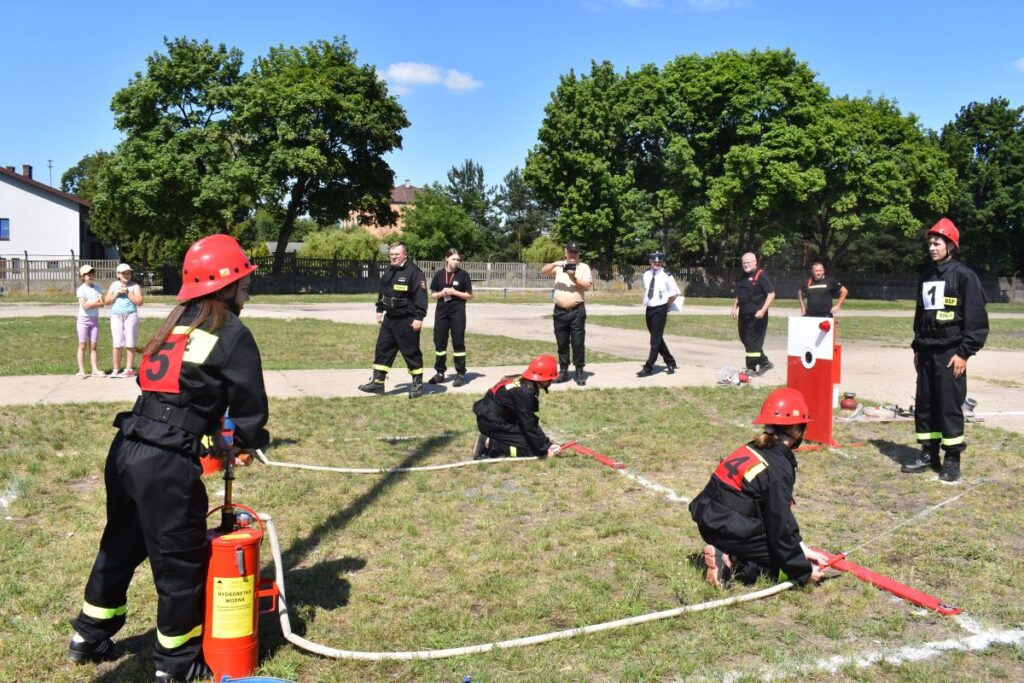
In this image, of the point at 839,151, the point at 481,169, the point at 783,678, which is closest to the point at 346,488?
the point at 783,678

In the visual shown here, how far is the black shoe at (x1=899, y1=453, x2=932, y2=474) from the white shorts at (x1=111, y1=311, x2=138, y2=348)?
9.95 meters

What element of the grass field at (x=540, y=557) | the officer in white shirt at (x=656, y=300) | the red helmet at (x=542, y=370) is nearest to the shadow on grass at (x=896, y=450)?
the grass field at (x=540, y=557)

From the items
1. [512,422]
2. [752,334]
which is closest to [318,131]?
[752,334]

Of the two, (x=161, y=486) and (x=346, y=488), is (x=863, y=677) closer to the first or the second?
(x=161, y=486)

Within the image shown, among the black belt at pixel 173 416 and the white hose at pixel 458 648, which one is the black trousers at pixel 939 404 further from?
the black belt at pixel 173 416

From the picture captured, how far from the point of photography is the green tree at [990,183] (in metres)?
55.4

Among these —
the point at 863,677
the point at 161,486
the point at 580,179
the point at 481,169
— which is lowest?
the point at 863,677

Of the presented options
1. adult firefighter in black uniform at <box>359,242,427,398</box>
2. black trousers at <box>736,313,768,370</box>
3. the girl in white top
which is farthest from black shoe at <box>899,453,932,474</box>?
the girl in white top

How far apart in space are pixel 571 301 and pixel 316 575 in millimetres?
7477

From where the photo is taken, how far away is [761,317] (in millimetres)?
12781

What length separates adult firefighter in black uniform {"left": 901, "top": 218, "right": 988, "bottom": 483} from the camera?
279 inches

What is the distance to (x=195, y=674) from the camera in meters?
3.58

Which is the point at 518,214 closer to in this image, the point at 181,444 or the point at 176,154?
the point at 176,154

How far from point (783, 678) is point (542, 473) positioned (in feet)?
12.2
